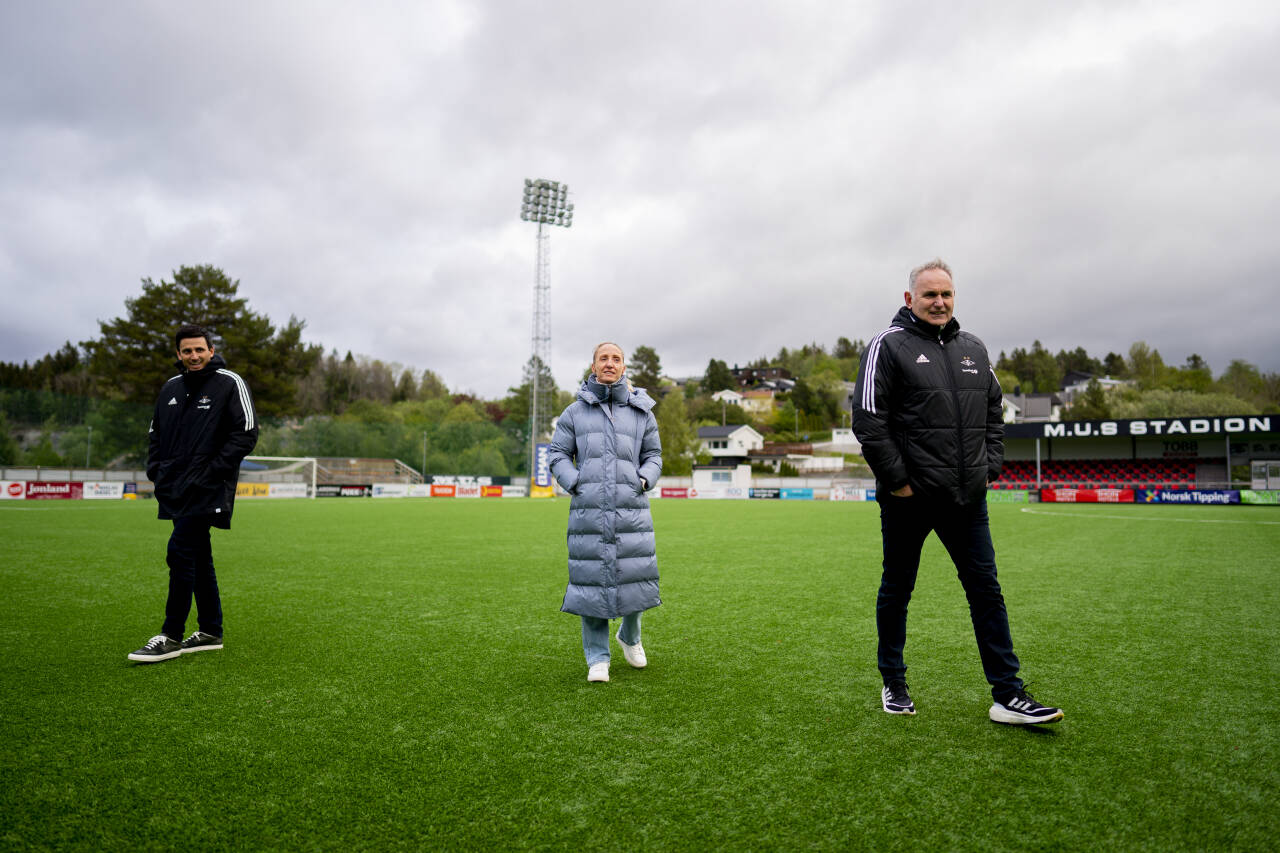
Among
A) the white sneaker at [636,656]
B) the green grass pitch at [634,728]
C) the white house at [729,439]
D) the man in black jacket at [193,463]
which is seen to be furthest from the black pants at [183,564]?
the white house at [729,439]

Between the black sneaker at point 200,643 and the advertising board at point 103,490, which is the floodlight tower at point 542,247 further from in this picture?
the black sneaker at point 200,643

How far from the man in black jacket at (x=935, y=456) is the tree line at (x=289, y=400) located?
47.0ft

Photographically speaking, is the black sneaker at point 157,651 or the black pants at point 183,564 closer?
the black sneaker at point 157,651

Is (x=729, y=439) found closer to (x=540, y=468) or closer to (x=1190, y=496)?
(x=540, y=468)

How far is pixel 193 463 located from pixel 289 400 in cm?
4712

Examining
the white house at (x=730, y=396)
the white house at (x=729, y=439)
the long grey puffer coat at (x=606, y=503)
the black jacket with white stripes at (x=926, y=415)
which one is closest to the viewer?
the black jacket with white stripes at (x=926, y=415)

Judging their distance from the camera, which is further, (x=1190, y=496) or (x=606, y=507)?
(x=1190, y=496)

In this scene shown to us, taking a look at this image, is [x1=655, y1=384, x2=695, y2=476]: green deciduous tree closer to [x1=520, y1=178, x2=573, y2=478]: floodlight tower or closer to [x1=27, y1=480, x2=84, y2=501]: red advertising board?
[x1=520, y1=178, x2=573, y2=478]: floodlight tower

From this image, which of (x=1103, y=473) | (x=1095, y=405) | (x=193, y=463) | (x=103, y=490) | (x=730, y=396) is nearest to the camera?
(x=193, y=463)

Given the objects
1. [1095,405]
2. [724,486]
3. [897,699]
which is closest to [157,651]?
[897,699]

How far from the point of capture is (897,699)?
3.57m

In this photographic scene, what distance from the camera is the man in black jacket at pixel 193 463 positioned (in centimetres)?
459

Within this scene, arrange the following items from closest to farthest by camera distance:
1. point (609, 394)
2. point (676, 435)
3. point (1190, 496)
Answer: point (609, 394), point (1190, 496), point (676, 435)

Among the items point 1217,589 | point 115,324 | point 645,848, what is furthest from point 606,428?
point 115,324
